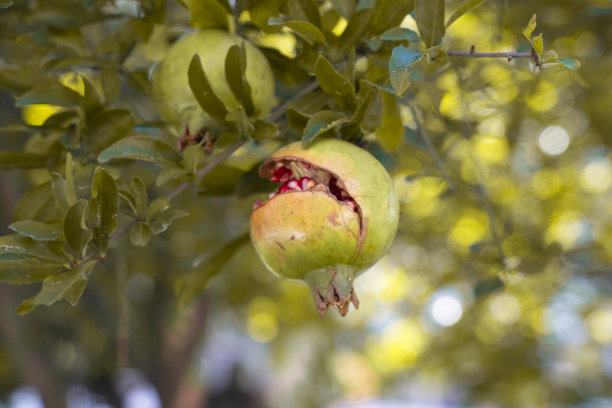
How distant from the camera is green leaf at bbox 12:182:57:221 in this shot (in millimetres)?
938

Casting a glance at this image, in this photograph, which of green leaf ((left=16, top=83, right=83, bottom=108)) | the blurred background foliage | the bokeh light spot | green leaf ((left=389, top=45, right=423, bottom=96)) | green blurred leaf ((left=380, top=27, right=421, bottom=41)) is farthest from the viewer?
the bokeh light spot

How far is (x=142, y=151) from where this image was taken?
689 millimetres

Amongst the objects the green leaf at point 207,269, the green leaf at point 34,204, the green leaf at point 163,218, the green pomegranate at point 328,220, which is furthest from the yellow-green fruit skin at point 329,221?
the green leaf at point 34,204

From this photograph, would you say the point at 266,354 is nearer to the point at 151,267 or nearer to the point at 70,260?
the point at 151,267

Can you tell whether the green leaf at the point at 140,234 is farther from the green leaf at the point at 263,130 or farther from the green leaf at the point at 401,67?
the green leaf at the point at 401,67

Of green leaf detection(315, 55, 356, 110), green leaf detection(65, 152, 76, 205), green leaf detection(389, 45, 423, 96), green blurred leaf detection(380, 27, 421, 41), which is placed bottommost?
green leaf detection(65, 152, 76, 205)

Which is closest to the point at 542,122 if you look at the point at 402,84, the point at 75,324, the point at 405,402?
the point at 402,84

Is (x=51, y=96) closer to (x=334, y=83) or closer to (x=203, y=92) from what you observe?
(x=203, y=92)

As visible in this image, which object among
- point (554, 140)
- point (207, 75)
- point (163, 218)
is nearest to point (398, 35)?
point (207, 75)

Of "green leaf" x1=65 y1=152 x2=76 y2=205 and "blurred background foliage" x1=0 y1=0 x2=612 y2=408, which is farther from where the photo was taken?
"blurred background foliage" x1=0 y1=0 x2=612 y2=408

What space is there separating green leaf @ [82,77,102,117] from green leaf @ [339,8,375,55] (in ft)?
1.21

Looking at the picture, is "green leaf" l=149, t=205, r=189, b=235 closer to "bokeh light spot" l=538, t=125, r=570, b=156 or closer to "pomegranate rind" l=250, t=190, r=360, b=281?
"pomegranate rind" l=250, t=190, r=360, b=281

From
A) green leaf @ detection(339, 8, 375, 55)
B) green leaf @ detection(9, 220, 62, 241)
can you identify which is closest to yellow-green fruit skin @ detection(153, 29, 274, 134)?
green leaf @ detection(339, 8, 375, 55)

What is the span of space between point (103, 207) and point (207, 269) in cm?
26
